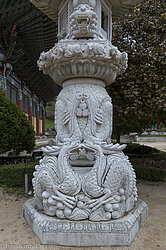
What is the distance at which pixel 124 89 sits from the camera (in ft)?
15.5

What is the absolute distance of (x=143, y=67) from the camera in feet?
15.1

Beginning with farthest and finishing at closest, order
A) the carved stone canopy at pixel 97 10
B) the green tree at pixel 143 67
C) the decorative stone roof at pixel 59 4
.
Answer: the green tree at pixel 143 67 → the decorative stone roof at pixel 59 4 → the carved stone canopy at pixel 97 10

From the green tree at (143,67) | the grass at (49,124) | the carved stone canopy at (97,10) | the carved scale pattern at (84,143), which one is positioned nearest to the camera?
the carved scale pattern at (84,143)

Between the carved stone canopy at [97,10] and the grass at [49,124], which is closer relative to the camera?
the carved stone canopy at [97,10]

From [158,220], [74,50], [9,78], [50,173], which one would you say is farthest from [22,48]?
[158,220]

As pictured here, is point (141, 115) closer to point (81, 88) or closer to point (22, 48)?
point (81, 88)

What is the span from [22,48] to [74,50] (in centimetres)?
841

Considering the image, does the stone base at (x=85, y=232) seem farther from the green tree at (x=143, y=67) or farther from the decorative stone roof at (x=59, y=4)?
the decorative stone roof at (x=59, y=4)

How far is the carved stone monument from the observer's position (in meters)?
2.38

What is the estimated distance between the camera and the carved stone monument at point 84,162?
238 cm

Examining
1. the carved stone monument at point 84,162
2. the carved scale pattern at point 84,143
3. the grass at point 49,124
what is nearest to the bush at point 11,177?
the carved stone monument at point 84,162

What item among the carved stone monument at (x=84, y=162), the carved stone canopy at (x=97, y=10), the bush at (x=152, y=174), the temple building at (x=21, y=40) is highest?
the temple building at (x=21, y=40)

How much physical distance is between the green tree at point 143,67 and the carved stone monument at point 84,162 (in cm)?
139

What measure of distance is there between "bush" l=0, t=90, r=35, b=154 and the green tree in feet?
9.21
